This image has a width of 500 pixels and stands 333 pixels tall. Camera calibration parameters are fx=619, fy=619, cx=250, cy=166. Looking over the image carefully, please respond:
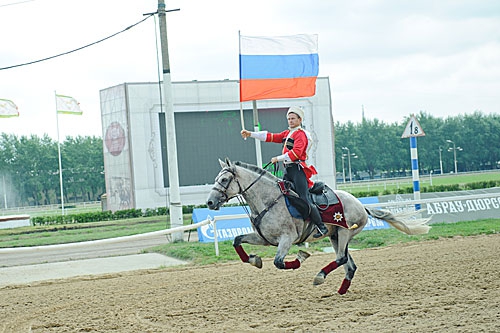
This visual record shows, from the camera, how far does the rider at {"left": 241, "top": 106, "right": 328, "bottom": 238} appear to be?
8.30 m

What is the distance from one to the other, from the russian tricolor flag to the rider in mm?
6266

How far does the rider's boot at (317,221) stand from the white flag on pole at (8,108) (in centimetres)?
3177

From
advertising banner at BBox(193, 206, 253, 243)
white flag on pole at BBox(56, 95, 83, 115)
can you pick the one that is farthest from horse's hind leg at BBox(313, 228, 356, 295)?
white flag on pole at BBox(56, 95, 83, 115)

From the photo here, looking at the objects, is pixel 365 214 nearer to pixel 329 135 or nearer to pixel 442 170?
pixel 329 135

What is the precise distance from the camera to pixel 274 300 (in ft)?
27.0

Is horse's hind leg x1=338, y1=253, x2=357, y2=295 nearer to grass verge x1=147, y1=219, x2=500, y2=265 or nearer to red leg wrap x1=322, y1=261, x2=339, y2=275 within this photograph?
red leg wrap x1=322, y1=261, x2=339, y2=275

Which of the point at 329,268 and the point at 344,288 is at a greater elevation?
the point at 329,268

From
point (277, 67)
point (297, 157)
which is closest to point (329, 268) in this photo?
point (297, 157)

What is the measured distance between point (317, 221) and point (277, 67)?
7.27 m

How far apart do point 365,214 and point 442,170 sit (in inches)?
3557

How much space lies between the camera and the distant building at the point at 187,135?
29688 millimetres

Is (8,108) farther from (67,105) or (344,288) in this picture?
(344,288)

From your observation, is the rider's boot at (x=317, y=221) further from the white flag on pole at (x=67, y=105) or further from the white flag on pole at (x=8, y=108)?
the white flag on pole at (x=8, y=108)

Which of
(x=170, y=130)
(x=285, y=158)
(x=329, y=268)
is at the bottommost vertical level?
(x=329, y=268)
